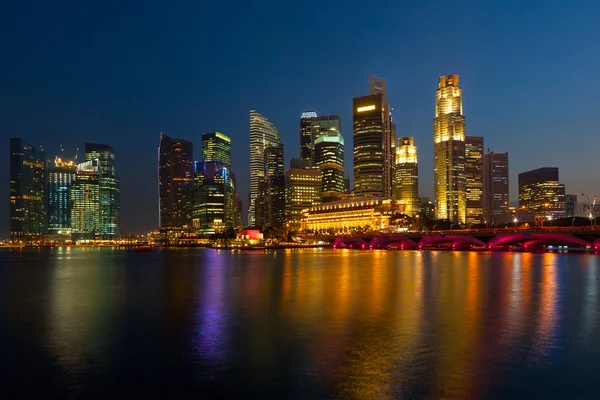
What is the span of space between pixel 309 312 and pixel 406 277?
26.0m

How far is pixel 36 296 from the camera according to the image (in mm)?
42438

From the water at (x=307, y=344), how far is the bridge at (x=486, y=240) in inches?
2859

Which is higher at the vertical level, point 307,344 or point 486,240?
point 307,344

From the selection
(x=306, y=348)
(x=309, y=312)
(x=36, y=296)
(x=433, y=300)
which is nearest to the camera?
(x=306, y=348)

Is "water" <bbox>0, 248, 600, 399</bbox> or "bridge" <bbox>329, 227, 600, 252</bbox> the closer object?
"water" <bbox>0, 248, 600, 399</bbox>

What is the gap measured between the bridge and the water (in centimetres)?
7262

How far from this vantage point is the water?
52.5 ft

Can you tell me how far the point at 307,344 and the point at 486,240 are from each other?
126 meters

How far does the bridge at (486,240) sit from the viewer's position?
10600 cm

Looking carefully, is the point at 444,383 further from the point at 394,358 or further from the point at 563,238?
the point at 563,238

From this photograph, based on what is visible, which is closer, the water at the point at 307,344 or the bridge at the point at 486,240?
the water at the point at 307,344

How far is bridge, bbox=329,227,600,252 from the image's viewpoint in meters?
106

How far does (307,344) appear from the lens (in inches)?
862

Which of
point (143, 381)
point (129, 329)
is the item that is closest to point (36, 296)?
point (129, 329)
